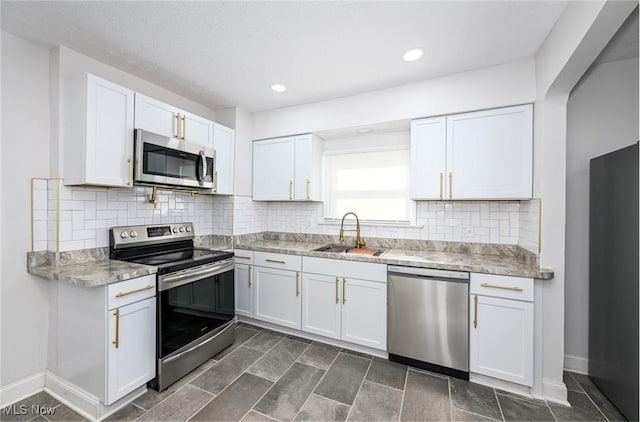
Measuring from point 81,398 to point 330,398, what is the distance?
1.64 metres

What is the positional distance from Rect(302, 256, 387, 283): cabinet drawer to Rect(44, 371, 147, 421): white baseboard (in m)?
1.56

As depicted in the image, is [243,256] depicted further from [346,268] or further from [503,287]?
[503,287]

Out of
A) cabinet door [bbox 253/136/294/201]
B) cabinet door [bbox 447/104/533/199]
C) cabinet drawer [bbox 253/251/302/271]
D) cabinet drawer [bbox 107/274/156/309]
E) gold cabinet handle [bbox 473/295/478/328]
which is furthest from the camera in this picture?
cabinet door [bbox 253/136/294/201]

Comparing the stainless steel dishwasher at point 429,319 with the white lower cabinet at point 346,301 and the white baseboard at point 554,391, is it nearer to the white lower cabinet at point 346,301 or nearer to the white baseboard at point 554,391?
the white lower cabinet at point 346,301

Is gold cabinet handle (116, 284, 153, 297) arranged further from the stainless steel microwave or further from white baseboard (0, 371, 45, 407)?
white baseboard (0, 371, 45, 407)

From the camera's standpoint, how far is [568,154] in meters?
2.21

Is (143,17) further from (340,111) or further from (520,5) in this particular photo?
(520,5)

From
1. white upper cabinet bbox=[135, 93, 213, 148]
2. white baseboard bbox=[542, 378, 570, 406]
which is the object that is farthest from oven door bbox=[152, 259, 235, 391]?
white baseboard bbox=[542, 378, 570, 406]

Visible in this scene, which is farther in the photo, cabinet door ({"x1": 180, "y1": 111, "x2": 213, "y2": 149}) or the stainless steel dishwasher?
cabinet door ({"x1": 180, "y1": 111, "x2": 213, "y2": 149})

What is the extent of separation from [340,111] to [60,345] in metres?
3.04

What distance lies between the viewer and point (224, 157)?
299 cm

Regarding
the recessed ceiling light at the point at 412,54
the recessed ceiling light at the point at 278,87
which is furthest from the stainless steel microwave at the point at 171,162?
the recessed ceiling light at the point at 412,54

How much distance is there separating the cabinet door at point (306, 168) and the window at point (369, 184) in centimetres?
29

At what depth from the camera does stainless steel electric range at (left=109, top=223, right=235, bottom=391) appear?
6.44ft
